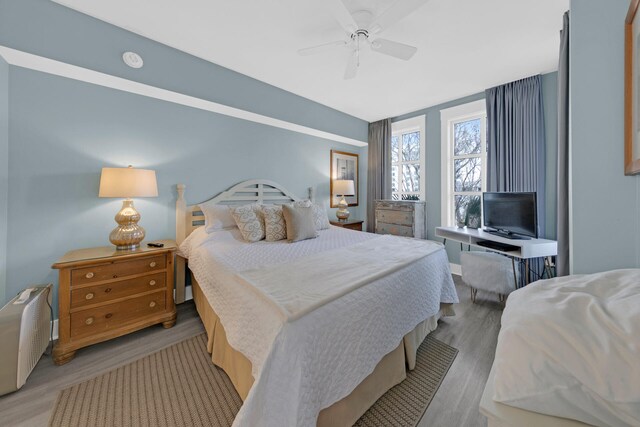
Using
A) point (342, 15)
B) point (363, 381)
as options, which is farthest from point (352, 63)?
point (363, 381)

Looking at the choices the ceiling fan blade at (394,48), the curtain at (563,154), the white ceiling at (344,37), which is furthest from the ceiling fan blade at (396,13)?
the curtain at (563,154)

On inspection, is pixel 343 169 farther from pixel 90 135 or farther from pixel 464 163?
pixel 90 135

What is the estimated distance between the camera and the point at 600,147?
1207 mm

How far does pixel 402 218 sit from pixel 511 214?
1.45 metres

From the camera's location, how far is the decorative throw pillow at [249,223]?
2475 mm

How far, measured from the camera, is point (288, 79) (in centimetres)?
316

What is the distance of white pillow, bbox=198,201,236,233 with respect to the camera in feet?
8.43

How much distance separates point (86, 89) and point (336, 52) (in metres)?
2.38

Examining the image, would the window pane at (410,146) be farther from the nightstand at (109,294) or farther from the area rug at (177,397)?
the nightstand at (109,294)

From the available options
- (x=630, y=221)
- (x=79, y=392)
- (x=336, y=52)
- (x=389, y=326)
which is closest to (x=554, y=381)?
(x=389, y=326)

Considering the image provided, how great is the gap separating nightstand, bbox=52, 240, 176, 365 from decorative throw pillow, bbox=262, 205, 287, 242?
0.89 meters

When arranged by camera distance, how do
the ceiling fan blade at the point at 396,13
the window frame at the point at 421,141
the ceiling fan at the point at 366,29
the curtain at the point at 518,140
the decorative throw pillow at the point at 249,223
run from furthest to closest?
1. the window frame at the point at 421,141
2. the curtain at the point at 518,140
3. the decorative throw pillow at the point at 249,223
4. the ceiling fan at the point at 366,29
5. the ceiling fan blade at the point at 396,13

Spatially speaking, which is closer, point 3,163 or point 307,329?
point 307,329

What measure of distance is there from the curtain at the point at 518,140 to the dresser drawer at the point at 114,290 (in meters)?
4.17
